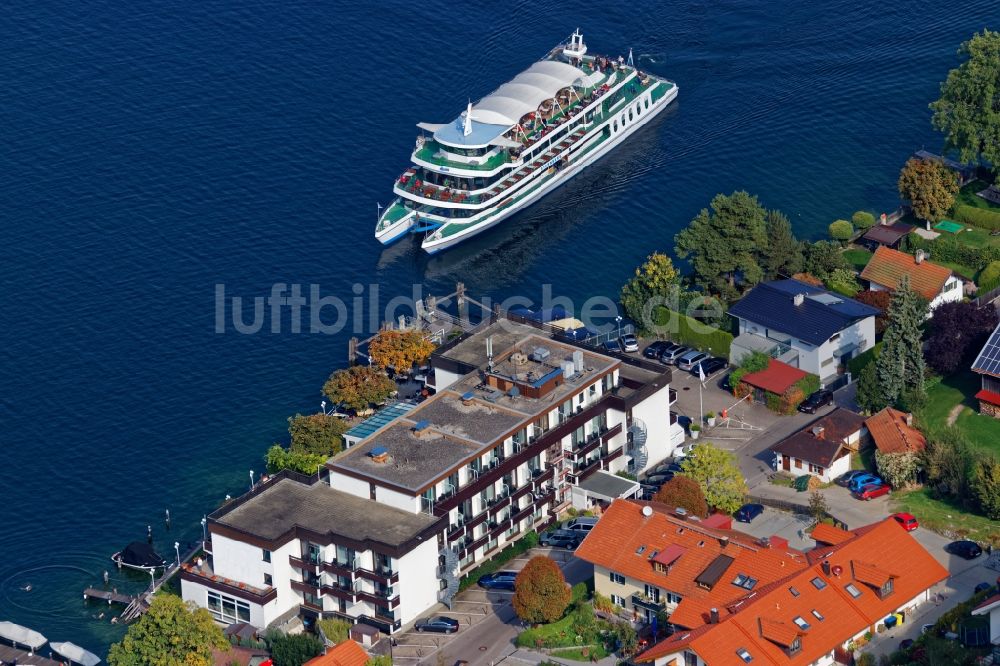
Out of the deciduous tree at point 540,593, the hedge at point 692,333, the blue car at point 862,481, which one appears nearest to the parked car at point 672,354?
the hedge at point 692,333

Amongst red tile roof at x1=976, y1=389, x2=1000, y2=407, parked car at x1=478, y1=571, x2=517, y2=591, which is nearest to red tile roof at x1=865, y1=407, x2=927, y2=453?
red tile roof at x1=976, y1=389, x2=1000, y2=407

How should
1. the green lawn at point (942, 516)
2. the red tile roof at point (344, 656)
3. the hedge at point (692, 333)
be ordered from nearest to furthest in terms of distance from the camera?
1. the red tile roof at point (344, 656)
2. the green lawn at point (942, 516)
3. the hedge at point (692, 333)

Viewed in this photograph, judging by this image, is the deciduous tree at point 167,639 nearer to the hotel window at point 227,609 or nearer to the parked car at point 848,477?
the hotel window at point 227,609

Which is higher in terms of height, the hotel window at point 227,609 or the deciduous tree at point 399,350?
the deciduous tree at point 399,350

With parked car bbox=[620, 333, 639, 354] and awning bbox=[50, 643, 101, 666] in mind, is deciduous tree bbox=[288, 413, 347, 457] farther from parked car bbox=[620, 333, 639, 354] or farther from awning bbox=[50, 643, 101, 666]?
parked car bbox=[620, 333, 639, 354]

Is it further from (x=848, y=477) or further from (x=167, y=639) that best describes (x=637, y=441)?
(x=167, y=639)
